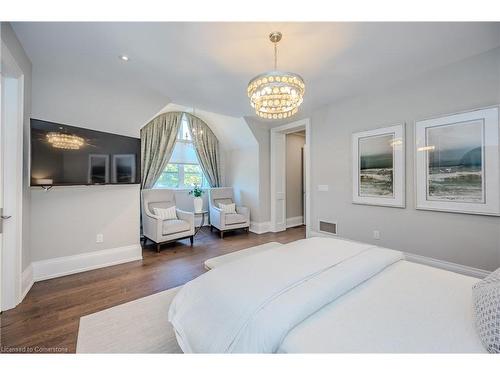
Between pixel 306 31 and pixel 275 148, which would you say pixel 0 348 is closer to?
pixel 306 31

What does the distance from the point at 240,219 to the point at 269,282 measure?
11.6 feet

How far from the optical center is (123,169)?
9.39 ft

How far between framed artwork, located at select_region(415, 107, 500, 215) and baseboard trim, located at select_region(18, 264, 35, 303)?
466 centimetres

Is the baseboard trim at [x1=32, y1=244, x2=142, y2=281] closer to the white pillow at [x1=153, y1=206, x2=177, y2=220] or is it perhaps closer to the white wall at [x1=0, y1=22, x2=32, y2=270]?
the white wall at [x1=0, y1=22, x2=32, y2=270]

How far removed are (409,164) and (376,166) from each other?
408 millimetres

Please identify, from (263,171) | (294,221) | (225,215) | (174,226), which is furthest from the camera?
(294,221)

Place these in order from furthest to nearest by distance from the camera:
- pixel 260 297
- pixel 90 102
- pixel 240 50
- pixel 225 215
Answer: pixel 225 215, pixel 90 102, pixel 240 50, pixel 260 297

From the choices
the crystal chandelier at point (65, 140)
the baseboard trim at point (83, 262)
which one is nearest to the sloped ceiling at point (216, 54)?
the crystal chandelier at point (65, 140)

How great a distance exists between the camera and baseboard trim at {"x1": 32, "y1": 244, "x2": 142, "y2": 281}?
2498 mm

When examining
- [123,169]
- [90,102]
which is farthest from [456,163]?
[90,102]

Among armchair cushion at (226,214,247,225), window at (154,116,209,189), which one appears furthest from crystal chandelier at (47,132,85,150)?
armchair cushion at (226,214,247,225)

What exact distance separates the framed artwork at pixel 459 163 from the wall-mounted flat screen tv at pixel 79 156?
3920 mm

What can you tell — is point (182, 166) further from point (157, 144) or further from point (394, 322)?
point (394, 322)

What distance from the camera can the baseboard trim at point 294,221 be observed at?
5508 millimetres
